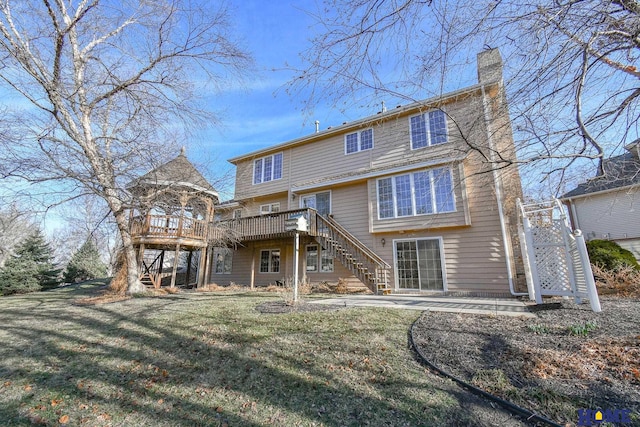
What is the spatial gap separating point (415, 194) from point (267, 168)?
27.5 feet

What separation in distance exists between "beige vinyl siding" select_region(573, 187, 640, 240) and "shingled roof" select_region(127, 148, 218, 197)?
17.9m

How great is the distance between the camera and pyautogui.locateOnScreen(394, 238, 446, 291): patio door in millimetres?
9938

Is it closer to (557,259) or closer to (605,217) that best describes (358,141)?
(557,259)

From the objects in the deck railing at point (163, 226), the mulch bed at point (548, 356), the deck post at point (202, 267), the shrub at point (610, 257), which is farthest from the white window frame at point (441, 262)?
the deck post at point (202, 267)

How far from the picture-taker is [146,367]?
138 inches

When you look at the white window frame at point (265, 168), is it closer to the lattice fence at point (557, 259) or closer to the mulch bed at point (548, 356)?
the lattice fence at point (557, 259)

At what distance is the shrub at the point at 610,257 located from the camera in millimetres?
8039

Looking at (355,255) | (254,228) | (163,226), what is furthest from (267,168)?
(355,255)

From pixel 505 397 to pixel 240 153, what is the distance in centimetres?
1597

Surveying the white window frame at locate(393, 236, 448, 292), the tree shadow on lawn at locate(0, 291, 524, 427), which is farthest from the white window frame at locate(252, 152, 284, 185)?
the tree shadow on lawn at locate(0, 291, 524, 427)

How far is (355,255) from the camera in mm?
10758

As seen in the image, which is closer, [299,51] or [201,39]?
[299,51]

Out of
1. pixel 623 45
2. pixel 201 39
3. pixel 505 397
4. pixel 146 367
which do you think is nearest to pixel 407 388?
pixel 505 397

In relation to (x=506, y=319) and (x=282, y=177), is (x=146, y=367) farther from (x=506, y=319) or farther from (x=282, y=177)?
(x=282, y=177)
